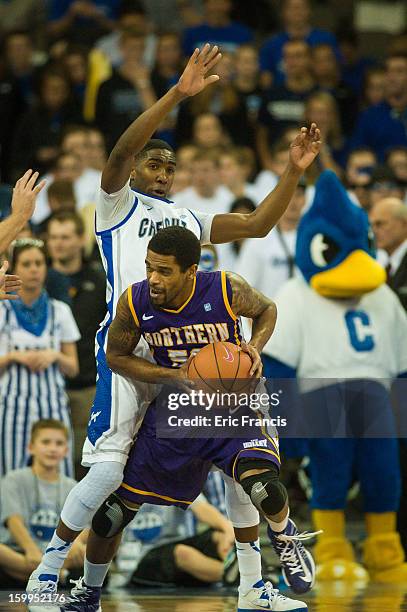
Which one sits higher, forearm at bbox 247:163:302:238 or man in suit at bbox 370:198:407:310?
man in suit at bbox 370:198:407:310

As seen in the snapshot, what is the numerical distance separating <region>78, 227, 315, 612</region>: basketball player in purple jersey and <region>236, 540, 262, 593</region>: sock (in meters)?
0.07

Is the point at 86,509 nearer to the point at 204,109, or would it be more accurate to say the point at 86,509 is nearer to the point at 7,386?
the point at 7,386

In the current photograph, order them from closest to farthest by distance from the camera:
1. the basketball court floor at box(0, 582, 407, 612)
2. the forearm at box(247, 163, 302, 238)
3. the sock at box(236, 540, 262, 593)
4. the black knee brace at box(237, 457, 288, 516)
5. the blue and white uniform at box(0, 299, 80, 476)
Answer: the black knee brace at box(237, 457, 288, 516) → the sock at box(236, 540, 262, 593) → the forearm at box(247, 163, 302, 238) → the basketball court floor at box(0, 582, 407, 612) → the blue and white uniform at box(0, 299, 80, 476)

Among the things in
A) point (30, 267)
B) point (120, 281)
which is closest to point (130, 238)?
point (120, 281)

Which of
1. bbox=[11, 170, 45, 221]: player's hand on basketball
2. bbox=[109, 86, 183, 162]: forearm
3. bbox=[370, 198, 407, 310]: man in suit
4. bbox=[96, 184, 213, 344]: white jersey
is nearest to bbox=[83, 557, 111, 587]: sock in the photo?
bbox=[96, 184, 213, 344]: white jersey

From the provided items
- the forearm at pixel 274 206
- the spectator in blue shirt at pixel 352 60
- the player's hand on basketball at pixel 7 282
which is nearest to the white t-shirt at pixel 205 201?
the spectator in blue shirt at pixel 352 60

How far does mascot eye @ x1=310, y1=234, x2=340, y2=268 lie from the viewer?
966 centimetres

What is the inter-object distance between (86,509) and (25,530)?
2120 millimetres

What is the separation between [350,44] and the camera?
16.4 metres

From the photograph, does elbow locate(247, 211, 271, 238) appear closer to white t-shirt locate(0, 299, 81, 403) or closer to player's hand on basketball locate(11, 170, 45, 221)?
player's hand on basketball locate(11, 170, 45, 221)

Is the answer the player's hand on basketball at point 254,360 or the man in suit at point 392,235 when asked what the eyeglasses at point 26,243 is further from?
the player's hand on basketball at point 254,360

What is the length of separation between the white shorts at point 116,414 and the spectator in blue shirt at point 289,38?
825 cm

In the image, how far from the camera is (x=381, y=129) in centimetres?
1419

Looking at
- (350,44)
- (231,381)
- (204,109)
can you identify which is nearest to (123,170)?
(231,381)
